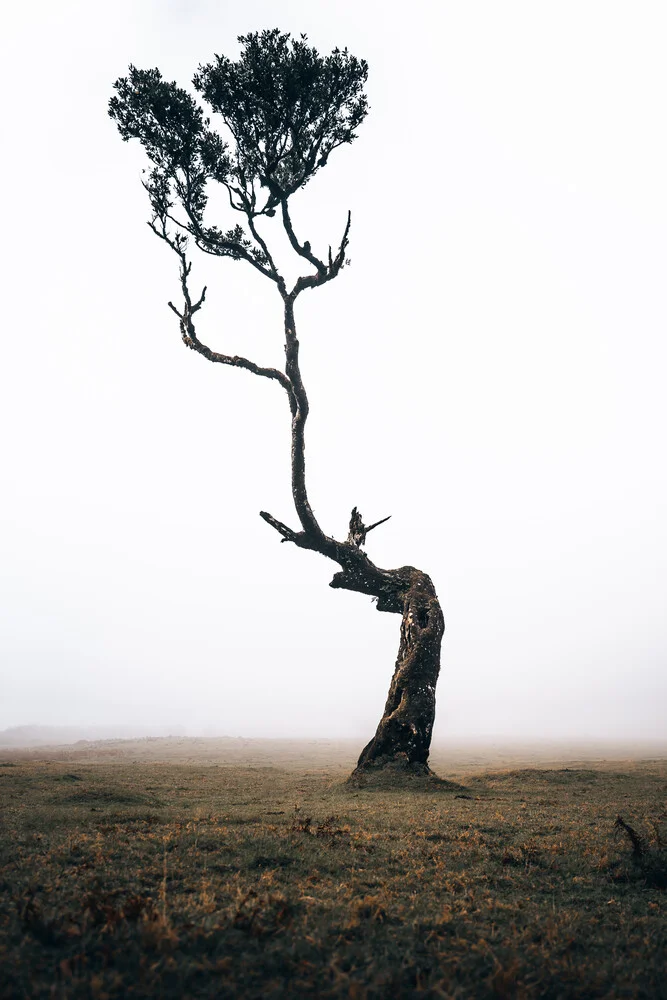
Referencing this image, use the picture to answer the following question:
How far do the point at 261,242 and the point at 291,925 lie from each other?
23.1 meters

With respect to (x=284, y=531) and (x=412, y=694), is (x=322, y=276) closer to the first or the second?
(x=284, y=531)

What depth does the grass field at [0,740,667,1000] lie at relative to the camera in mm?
4391

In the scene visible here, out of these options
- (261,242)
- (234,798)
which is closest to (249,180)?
(261,242)

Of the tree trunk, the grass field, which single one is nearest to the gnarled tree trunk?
the tree trunk

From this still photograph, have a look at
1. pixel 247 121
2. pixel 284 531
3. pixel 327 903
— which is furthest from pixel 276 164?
pixel 327 903

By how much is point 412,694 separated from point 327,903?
13.8 metres

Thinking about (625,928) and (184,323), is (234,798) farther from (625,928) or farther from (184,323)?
(184,323)

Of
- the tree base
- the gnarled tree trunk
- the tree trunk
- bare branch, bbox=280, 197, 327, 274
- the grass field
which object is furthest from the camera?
bare branch, bbox=280, 197, 327, 274

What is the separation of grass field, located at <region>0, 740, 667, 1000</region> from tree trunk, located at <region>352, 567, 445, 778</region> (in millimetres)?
5826

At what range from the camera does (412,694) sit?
63.6 feet

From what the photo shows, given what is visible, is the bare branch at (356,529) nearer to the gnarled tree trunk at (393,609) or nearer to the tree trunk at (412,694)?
the gnarled tree trunk at (393,609)

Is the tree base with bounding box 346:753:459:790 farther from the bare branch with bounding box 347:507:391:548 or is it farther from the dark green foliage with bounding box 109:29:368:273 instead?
the dark green foliage with bounding box 109:29:368:273

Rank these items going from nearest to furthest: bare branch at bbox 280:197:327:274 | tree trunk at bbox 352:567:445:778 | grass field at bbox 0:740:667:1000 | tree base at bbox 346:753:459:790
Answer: grass field at bbox 0:740:667:1000 < tree base at bbox 346:753:459:790 < tree trunk at bbox 352:567:445:778 < bare branch at bbox 280:197:327:274

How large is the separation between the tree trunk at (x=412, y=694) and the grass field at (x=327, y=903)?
19.1ft
